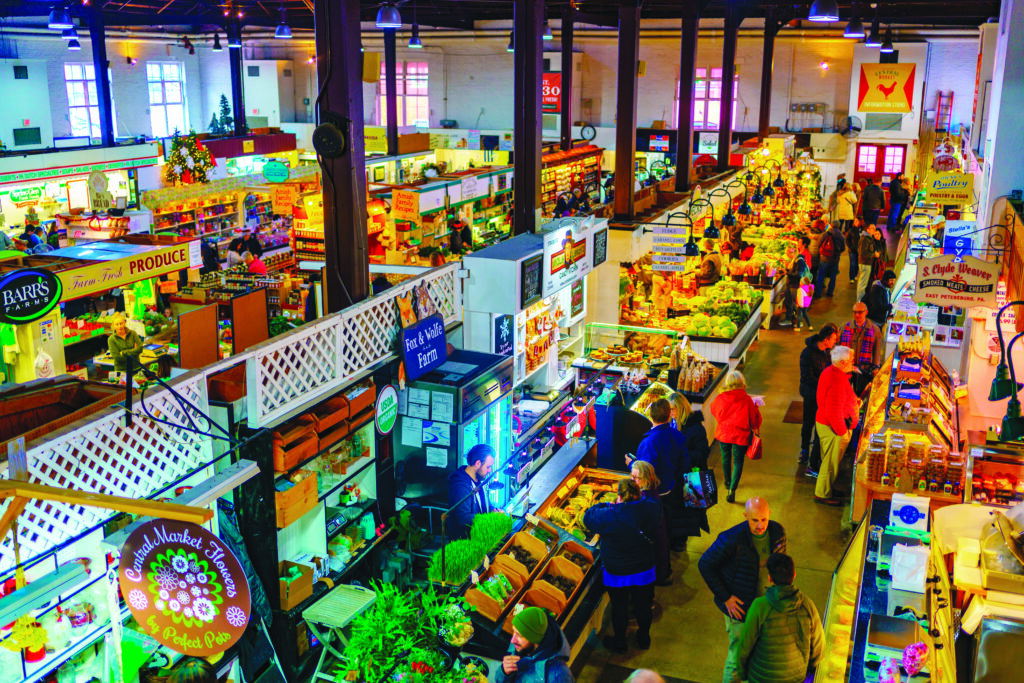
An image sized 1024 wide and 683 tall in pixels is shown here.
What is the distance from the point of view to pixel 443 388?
684cm

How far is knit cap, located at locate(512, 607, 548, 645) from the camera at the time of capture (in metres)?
4.53

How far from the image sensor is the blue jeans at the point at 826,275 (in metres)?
16.7

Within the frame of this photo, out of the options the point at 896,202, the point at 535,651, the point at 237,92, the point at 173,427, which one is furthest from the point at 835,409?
the point at 237,92

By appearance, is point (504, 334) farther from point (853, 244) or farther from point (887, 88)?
point (887, 88)

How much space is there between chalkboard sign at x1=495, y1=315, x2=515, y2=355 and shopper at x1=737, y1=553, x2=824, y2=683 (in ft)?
12.8

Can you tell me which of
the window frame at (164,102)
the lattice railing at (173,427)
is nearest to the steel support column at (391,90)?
the window frame at (164,102)

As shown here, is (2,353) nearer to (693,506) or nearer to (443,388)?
(443,388)

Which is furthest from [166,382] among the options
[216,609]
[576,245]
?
[576,245]

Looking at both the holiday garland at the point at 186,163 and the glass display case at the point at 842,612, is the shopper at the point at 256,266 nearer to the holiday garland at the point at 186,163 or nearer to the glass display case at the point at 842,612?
the holiday garland at the point at 186,163

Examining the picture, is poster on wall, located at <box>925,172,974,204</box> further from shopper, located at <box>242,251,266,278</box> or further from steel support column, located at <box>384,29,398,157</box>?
steel support column, located at <box>384,29,398,157</box>

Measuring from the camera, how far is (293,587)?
5.72 metres

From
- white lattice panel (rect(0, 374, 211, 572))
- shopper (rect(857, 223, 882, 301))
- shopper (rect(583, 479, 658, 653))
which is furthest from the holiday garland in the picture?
shopper (rect(583, 479, 658, 653))

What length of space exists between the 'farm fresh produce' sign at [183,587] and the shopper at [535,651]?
1.46 metres

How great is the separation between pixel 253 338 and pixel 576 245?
3.81 metres
